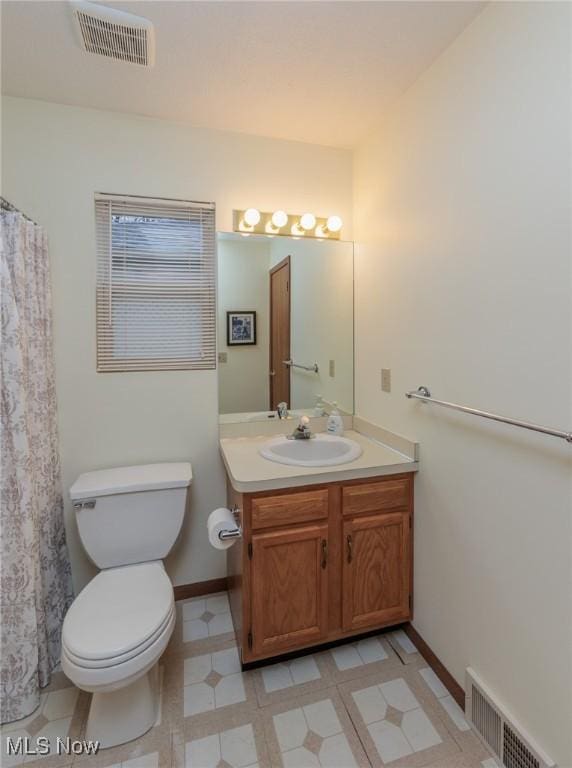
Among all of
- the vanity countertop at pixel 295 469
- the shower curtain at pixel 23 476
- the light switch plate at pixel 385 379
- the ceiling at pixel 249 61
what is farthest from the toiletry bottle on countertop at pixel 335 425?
the ceiling at pixel 249 61

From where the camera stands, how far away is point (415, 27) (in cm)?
133

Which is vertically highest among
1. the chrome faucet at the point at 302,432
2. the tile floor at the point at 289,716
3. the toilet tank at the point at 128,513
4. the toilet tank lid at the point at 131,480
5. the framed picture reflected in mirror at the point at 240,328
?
the framed picture reflected in mirror at the point at 240,328

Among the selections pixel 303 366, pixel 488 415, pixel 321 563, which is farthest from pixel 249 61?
pixel 321 563

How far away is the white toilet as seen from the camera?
48.8 inches

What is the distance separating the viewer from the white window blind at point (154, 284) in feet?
6.15

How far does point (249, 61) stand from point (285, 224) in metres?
0.73

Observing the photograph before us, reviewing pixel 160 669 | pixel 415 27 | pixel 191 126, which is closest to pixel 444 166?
pixel 415 27

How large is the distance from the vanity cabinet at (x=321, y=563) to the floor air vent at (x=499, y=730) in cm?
42

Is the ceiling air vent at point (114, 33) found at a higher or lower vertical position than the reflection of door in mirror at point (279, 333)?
higher

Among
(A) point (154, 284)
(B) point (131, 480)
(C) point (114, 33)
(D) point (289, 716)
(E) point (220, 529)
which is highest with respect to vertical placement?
(C) point (114, 33)

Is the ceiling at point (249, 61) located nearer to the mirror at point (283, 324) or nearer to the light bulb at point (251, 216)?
the light bulb at point (251, 216)

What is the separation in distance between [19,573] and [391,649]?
5.25 ft

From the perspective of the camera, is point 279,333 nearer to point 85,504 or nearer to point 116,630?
point 85,504

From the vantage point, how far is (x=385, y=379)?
195 cm
